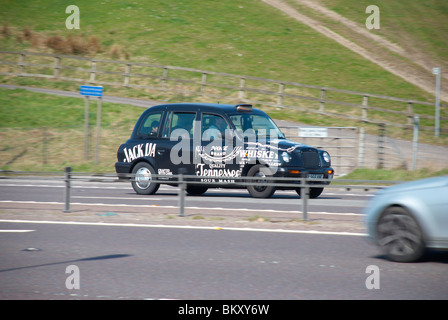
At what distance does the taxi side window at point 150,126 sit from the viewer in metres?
16.0

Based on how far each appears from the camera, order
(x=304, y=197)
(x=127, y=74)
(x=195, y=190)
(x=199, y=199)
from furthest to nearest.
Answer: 1. (x=127, y=74)
2. (x=195, y=190)
3. (x=199, y=199)
4. (x=304, y=197)

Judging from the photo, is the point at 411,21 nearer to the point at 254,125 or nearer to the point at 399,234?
the point at 254,125

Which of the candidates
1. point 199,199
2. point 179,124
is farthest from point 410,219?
point 179,124

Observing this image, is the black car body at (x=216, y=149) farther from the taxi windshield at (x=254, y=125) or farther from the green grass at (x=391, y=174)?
the green grass at (x=391, y=174)

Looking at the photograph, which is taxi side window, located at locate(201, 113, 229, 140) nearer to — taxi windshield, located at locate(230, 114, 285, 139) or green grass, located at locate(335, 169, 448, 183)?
taxi windshield, located at locate(230, 114, 285, 139)

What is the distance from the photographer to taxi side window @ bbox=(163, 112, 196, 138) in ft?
50.8

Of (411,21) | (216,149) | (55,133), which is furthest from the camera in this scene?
(411,21)

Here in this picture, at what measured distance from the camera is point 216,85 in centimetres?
3269

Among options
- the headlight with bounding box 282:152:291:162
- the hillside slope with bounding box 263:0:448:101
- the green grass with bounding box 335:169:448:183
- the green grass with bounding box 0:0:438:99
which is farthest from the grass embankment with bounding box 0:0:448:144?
the headlight with bounding box 282:152:291:162

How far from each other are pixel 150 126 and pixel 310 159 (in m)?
4.28

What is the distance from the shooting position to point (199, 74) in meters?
35.7

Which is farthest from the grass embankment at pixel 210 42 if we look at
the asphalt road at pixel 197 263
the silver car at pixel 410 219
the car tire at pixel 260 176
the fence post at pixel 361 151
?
the silver car at pixel 410 219

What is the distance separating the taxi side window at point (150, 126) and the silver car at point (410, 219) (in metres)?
8.79

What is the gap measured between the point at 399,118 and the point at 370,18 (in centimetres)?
1827
